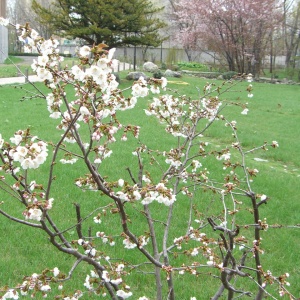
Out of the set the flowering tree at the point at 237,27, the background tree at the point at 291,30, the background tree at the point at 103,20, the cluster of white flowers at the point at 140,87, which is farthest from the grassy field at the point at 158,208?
the background tree at the point at 291,30

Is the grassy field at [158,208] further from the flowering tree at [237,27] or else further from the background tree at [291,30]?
the background tree at [291,30]

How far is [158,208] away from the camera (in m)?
4.47

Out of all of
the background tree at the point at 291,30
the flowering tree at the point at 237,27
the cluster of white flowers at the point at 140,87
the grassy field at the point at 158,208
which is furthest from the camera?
the background tree at the point at 291,30

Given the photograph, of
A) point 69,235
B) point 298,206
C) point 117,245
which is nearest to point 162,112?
point 117,245

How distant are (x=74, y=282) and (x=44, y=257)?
0.42m

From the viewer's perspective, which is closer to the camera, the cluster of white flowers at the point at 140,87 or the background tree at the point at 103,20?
the cluster of white flowers at the point at 140,87

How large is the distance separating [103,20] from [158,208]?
14723 mm

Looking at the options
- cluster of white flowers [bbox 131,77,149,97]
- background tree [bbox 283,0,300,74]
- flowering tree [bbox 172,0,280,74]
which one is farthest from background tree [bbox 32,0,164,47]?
cluster of white flowers [bbox 131,77,149,97]

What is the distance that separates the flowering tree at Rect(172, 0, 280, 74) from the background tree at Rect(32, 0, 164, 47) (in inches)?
380

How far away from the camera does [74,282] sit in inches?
120

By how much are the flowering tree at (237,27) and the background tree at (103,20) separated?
966cm

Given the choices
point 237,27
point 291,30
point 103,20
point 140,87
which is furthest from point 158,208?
point 291,30

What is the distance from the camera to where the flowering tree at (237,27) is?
27.1m

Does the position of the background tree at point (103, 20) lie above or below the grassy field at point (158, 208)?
above
